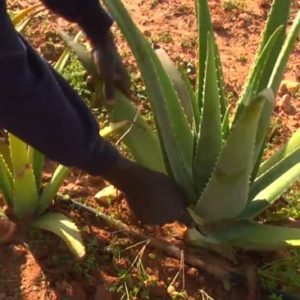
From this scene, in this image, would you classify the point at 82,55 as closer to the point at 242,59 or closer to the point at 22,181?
the point at 22,181

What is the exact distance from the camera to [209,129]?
62.6 inches

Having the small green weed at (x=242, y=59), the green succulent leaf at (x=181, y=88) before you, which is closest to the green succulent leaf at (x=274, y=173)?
the green succulent leaf at (x=181, y=88)

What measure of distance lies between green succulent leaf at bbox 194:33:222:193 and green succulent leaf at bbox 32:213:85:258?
1.10 feet

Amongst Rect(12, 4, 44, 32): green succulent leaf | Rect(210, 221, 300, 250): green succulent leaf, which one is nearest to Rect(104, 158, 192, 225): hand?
Rect(210, 221, 300, 250): green succulent leaf

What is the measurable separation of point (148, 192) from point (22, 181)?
331mm

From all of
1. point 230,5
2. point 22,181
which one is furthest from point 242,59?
point 22,181

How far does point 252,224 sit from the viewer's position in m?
1.72

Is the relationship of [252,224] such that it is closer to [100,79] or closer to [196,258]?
[196,258]

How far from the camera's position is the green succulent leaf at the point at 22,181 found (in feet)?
5.29

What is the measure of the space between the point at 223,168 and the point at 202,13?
0.41 m

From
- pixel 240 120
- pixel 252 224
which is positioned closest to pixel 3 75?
pixel 240 120

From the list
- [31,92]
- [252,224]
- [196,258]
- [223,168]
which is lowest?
[196,258]

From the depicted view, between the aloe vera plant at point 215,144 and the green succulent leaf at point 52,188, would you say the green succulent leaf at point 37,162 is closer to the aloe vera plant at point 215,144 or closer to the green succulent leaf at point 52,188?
the green succulent leaf at point 52,188

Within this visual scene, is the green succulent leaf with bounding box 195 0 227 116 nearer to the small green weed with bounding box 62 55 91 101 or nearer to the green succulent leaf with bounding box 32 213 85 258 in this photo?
the green succulent leaf with bounding box 32 213 85 258
